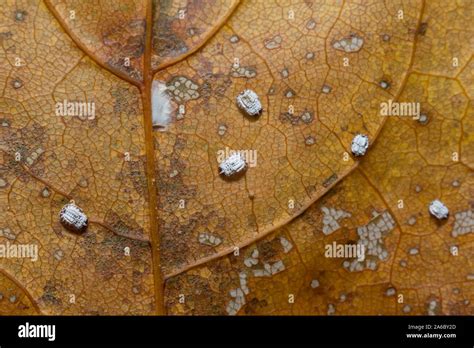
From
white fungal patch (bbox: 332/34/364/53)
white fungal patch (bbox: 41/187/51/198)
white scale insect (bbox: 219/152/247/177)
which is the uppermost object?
white fungal patch (bbox: 332/34/364/53)

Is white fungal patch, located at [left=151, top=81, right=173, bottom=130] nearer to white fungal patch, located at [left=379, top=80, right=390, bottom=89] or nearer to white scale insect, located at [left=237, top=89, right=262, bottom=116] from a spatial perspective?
white scale insect, located at [left=237, top=89, right=262, bottom=116]

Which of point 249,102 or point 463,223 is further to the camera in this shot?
point 463,223

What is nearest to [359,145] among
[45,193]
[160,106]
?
[160,106]

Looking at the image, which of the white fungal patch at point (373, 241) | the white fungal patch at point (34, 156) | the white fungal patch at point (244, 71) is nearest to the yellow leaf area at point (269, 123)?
the white fungal patch at point (244, 71)

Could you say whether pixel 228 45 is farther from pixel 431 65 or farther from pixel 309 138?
pixel 431 65

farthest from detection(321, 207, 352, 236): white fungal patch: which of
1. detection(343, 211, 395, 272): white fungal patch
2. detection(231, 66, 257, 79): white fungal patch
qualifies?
detection(231, 66, 257, 79): white fungal patch

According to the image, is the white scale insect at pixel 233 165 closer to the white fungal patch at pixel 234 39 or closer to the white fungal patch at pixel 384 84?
the white fungal patch at pixel 234 39

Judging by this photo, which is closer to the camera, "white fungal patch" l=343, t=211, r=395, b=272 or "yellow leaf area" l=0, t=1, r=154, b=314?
"yellow leaf area" l=0, t=1, r=154, b=314

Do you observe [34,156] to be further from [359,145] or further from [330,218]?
[359,145]
